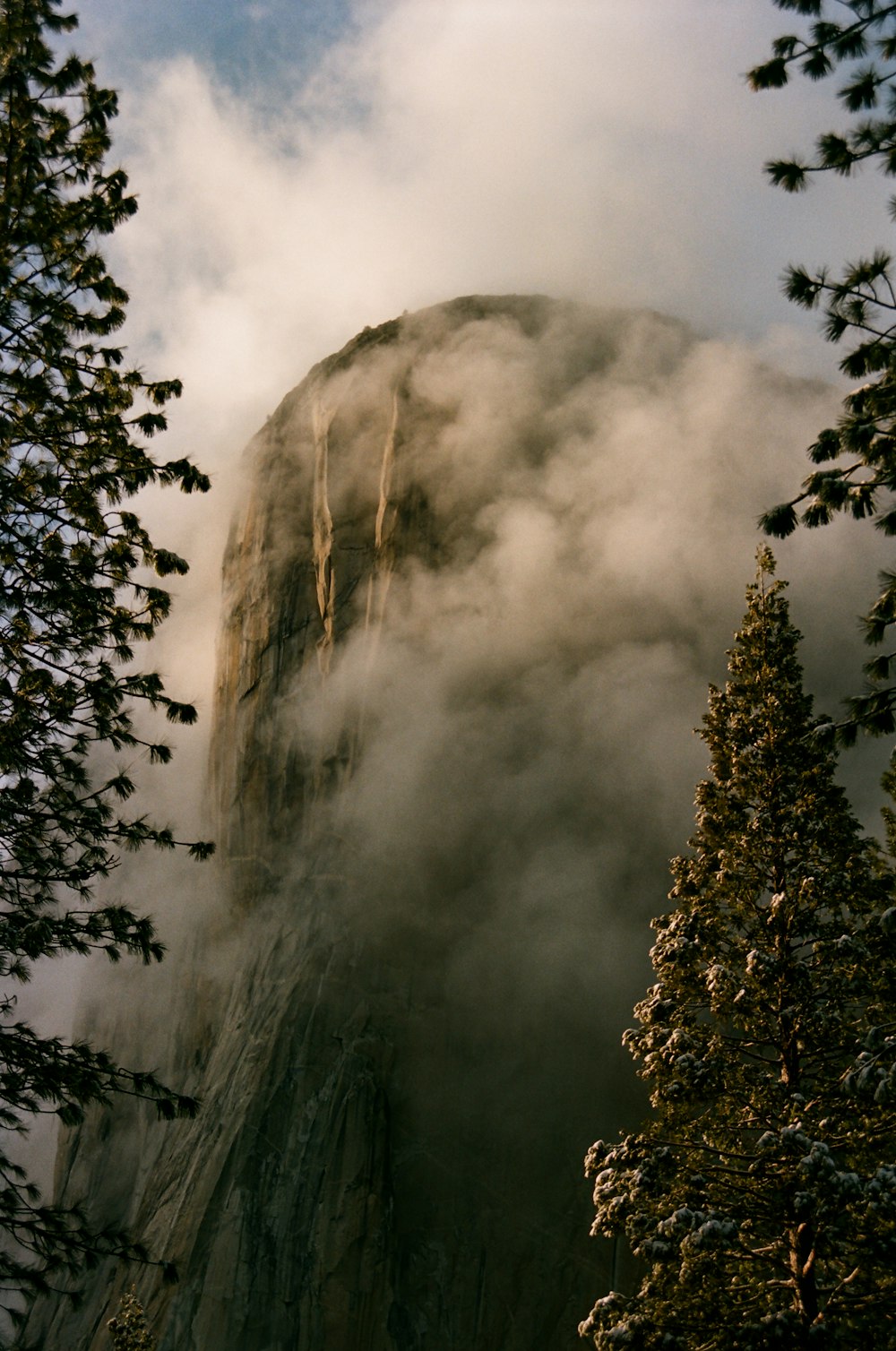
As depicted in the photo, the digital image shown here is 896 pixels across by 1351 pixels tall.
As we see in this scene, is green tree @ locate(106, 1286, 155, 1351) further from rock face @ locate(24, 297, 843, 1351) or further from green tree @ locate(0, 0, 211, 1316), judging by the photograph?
green tree @ locate(0, 0, 211, 1316)

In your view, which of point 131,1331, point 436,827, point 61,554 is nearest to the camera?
point 61,554

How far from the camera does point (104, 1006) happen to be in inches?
1583

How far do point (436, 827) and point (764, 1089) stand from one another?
1994 centimetres

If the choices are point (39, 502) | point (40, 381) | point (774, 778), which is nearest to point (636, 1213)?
point (774, 778)

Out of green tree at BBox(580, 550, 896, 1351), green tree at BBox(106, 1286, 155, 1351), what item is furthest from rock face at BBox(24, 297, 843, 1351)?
green tree at BBox(580, 550, 896, 1351)

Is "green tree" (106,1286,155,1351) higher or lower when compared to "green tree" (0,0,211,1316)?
lower

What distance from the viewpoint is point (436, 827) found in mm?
30188

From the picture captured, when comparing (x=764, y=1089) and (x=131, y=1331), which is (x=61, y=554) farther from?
(x=131, y=1331)

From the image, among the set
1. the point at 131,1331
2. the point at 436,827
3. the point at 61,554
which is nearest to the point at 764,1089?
the point at 61,554

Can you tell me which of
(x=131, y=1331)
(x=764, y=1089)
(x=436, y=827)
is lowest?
(x=131, y=1331)

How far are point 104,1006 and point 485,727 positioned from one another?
2020cm

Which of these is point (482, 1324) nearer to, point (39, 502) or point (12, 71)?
point (39, 502)

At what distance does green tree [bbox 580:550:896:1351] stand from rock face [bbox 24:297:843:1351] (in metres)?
15.1

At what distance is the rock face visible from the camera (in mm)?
24609
